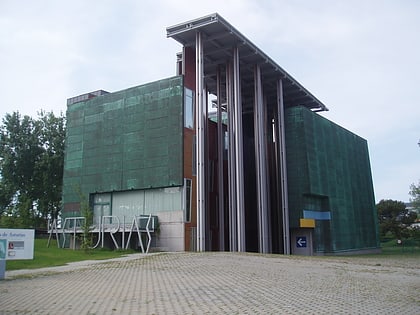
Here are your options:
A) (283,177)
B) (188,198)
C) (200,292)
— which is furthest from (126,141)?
(200,292)

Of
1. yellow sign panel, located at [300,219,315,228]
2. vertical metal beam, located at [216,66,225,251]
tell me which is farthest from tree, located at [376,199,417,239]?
vertical metal beam, located at [216,66,225,251]

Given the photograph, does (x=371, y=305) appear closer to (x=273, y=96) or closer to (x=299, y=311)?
(x=299, y=311)

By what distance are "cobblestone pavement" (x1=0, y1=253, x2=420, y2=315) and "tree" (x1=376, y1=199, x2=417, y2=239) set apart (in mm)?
61070

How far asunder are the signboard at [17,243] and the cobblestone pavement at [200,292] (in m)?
0.80

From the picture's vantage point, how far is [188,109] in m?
33.4

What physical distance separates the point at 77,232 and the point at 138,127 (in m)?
9.38

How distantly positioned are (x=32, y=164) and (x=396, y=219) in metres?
58.6

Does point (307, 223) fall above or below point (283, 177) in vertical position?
below

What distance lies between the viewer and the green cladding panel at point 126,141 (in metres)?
32.8

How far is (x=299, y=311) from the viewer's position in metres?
9.50

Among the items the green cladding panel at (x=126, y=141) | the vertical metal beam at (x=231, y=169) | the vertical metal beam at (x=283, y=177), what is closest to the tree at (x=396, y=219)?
the vertical metal beam at (x=283, y=177)

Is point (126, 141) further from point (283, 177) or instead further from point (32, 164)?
point (32, 164)

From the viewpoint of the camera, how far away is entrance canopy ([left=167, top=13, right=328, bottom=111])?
1334 inches

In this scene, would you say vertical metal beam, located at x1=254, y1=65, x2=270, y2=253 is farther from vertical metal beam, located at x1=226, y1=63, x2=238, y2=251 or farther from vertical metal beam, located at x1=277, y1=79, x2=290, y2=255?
vertical metal beam, located at x1=226, y1=63, x2=238, y2=251
